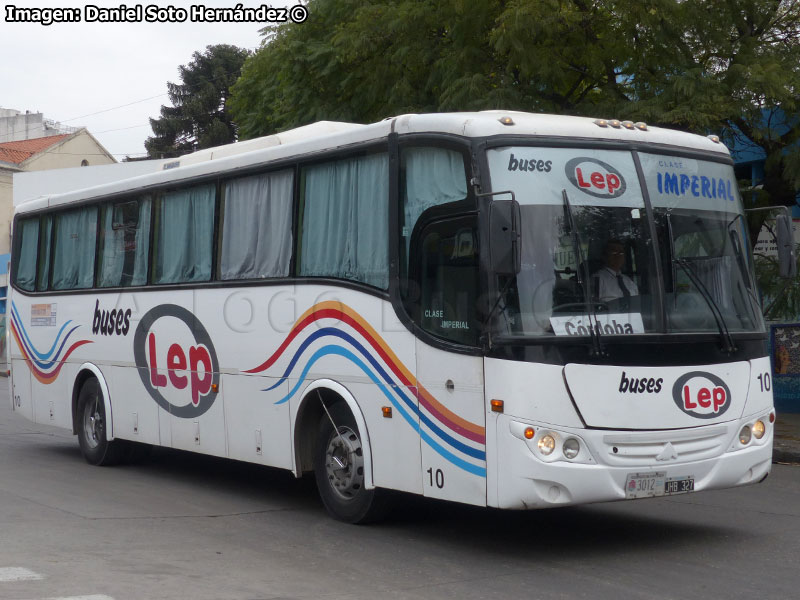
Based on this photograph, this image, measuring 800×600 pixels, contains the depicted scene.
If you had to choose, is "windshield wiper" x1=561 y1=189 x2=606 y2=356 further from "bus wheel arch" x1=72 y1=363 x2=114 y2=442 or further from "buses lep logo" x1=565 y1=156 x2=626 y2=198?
"bus wheel arch" x1=72 y1=363 x2=114 y2=442

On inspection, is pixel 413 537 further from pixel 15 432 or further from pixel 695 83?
pixel 15 432

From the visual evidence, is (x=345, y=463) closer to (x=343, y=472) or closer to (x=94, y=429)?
(x=343, y=472)

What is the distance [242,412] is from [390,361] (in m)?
2.46

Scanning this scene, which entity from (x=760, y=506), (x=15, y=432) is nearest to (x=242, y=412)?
(x=760, y=506)

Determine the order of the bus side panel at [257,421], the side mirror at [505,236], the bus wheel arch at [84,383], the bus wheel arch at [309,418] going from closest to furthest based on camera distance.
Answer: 1. the side mirror at [505,236]
2. the bus wheel arch at [309,418]
3. the bus side panel at [257,421]
4. the bus wheel arch at [84,383]

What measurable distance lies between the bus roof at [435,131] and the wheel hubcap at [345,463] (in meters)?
2.37

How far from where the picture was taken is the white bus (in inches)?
294

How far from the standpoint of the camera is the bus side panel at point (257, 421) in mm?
9758

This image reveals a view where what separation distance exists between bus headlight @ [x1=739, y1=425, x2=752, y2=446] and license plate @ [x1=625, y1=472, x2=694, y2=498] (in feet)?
2.03

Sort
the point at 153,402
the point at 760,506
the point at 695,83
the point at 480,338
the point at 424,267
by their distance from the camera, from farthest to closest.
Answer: the point at 695,83 < the point at 153,402 < the point at 760,506 < the point at 424,267 < the point at 480,338

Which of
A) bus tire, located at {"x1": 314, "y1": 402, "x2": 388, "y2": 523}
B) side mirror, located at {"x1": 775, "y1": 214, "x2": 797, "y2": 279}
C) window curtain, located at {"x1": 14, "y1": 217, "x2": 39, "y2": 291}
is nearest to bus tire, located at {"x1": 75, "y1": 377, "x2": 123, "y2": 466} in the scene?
window curtain, located at {"x1": 14, "y1": 217, "x2": 39, "y2": 291}

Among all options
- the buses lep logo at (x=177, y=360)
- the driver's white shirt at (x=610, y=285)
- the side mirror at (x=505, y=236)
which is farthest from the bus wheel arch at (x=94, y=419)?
the driver's white shirt at (x=610, y=285)

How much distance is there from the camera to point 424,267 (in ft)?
26.7

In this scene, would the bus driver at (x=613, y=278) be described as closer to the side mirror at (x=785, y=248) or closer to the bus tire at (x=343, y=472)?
the side mirror at (x=785, y=248)
